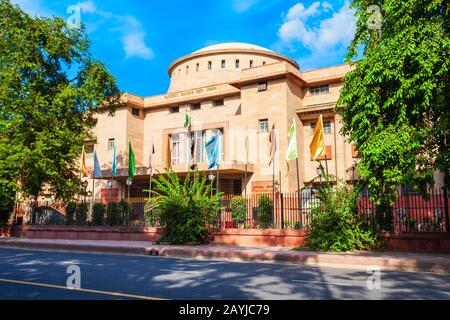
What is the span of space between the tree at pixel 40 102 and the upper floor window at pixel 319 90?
631 inches

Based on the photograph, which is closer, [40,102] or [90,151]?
[40,102]

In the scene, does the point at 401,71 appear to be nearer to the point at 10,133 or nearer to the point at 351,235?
the point at 351,235

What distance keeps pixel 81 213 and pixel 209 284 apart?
1814cm

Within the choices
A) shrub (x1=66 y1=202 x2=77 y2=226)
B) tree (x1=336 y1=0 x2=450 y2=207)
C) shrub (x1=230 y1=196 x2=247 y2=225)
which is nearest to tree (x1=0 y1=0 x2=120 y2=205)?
shrub (x1=66 y1=202 x2=77 y2=226)

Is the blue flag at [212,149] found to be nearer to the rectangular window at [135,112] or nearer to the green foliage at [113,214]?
the green foliage at [113,214]

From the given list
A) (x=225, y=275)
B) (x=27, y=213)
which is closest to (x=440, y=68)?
Result: (x=225, y=275)

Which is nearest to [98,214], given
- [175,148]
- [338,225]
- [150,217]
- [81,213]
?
[81,213]

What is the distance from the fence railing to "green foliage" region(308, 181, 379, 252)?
0.45 m

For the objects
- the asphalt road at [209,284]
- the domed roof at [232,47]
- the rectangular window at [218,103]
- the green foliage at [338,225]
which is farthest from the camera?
the domed roof at [232,47]

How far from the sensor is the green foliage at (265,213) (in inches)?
733

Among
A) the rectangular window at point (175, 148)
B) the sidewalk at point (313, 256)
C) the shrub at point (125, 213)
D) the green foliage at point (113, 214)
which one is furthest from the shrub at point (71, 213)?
the rectangular window at point (175, 148)

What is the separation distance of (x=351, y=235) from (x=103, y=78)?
2070 centimetres

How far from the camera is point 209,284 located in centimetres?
789

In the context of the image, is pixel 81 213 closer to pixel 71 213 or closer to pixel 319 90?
pixel 71 213
